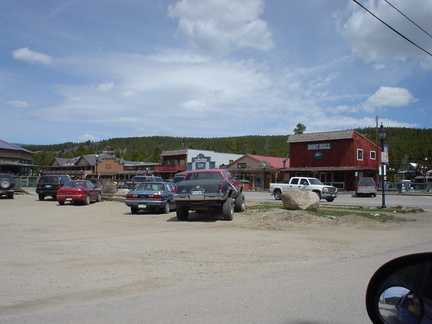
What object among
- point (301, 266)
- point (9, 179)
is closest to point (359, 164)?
point (9, 179)

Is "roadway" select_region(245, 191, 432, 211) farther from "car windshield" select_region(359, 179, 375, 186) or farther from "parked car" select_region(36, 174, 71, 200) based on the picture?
"parked car" select_region(36, 174, 71, 200)

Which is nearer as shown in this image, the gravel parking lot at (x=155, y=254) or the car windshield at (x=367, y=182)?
A: the gravel parking lot at (x=155, y=254)

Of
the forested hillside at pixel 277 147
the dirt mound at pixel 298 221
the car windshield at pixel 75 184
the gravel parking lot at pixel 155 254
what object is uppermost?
the forested hillside at pixel 277 147

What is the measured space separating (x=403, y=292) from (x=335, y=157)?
50.6 meters

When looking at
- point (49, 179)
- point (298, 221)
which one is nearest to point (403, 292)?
point (298, 221)

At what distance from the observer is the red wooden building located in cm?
4944

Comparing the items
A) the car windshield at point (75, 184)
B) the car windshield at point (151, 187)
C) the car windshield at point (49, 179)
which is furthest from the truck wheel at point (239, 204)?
the car windshield at point (49, 179)

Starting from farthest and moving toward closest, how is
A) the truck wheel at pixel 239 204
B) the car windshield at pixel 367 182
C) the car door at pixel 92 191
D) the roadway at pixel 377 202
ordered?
1. the car windshield at pixel 367 182
2. the roadway at pixel 377 202
3. the car door at pixel 92 191
4. the truck wheel at pixel 239 204

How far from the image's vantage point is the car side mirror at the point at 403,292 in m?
2.32

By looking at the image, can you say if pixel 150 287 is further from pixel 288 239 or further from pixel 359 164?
pixel 359 164

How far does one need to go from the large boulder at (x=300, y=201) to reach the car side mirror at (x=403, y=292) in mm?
14605

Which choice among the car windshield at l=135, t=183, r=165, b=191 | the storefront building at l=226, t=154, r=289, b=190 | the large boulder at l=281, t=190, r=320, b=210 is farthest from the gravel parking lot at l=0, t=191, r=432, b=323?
the storefront building at l=226, t=154, r=289, b=190

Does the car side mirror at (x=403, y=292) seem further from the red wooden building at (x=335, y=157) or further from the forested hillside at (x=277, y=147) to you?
the forested hillside at (x=277, y=147)

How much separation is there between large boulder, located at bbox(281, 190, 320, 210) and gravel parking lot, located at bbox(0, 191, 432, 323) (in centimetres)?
247
